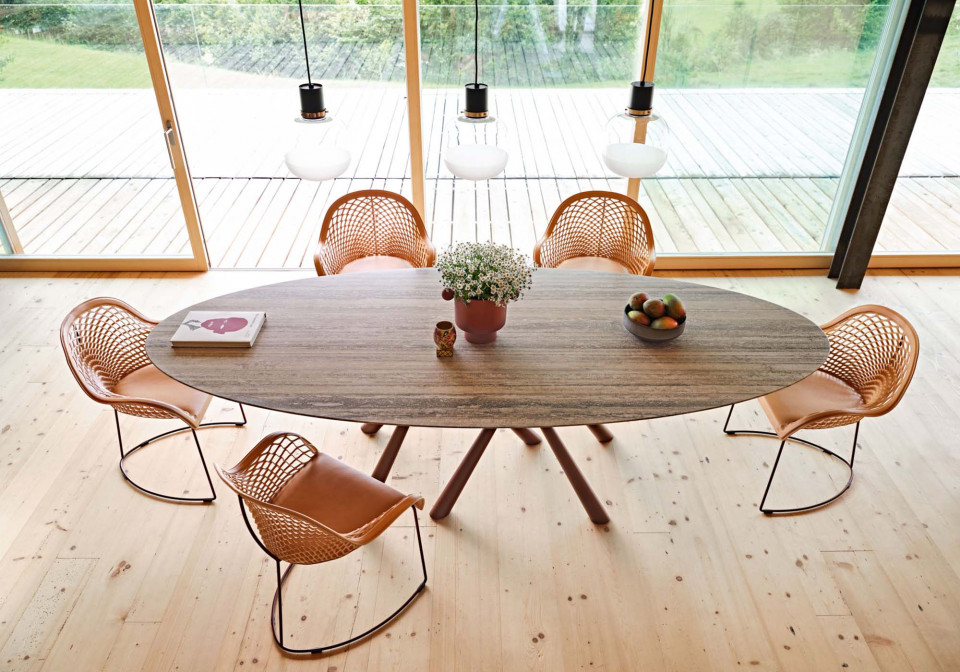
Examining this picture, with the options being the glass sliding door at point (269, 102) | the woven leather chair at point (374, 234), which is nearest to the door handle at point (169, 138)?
the glass sliding door at point (269, 102)

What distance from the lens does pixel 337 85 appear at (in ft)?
14.1

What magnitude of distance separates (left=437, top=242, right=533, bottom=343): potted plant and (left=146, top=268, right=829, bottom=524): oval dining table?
17 centimetres

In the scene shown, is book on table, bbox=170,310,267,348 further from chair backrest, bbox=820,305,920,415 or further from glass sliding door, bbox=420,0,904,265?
chair backrest, bbox=820,305,920,415

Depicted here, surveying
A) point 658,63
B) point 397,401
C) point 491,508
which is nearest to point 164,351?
point 397,401

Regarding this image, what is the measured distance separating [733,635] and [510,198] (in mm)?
3191

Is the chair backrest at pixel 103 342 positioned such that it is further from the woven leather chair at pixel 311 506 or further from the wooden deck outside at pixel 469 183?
the wooden deck outside at pixel 469 183

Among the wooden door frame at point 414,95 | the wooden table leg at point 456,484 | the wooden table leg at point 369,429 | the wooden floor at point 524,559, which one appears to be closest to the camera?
the wooden floor at point 524,559

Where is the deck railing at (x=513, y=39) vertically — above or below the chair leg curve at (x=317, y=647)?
above

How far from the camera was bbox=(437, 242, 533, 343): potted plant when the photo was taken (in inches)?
96.0

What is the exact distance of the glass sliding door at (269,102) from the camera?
4.07m

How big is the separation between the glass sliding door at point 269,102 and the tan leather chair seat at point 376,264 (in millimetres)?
547

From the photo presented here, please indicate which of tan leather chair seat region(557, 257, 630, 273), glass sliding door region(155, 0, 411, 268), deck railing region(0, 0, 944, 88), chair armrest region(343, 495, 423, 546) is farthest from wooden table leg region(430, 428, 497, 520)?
deck railing region(0, 0, 944, 88)

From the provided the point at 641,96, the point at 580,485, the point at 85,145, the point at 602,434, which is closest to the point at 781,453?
the point at 602,434

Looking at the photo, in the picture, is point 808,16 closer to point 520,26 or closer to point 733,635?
point 520,26
